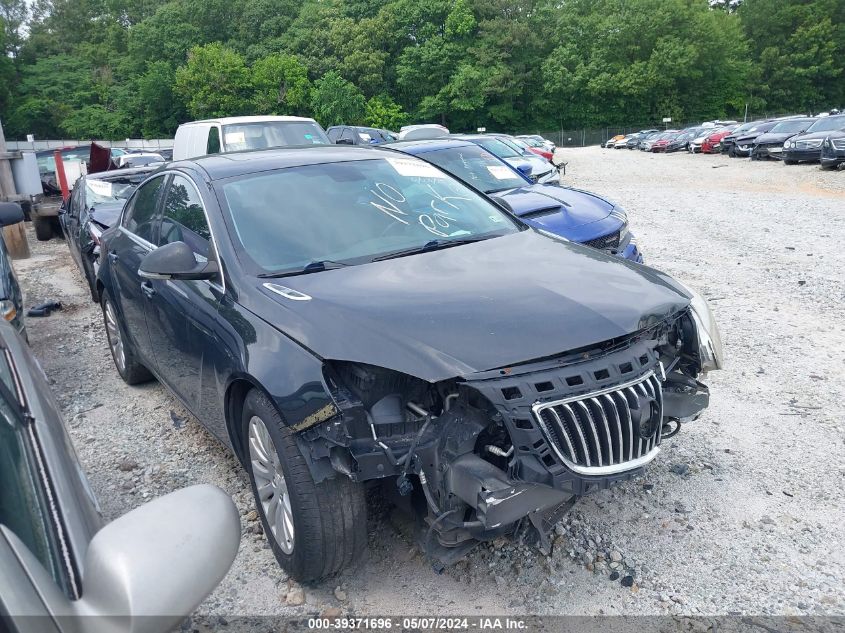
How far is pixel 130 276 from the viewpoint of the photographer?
470 centimetres

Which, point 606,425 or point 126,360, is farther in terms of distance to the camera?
point 126,360

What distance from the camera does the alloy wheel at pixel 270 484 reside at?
2.98 metres

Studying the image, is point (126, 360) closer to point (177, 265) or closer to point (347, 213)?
point (177, 265)

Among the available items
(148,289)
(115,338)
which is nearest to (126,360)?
(115,338)

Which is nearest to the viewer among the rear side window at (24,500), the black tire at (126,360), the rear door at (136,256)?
the rear side window at (24,500)

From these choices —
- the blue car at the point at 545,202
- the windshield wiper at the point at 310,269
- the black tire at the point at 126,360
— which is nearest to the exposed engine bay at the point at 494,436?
the windshield wiper at the point at 310,269

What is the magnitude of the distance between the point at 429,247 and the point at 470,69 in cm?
6473

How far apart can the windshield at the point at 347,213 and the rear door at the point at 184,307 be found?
0.86 ft

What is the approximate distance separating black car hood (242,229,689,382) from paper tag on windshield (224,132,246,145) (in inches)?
330

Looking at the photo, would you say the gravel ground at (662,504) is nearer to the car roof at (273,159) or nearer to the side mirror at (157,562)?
the side mirror at (157,562)

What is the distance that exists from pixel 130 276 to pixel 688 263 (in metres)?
6.71

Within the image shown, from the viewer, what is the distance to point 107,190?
31.4 ft

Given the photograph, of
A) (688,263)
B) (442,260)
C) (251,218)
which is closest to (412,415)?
(442,260)

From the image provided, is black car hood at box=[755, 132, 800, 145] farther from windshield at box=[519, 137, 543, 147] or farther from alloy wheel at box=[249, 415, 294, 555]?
alloy wheel at box=[249, 415, 294, 555]
